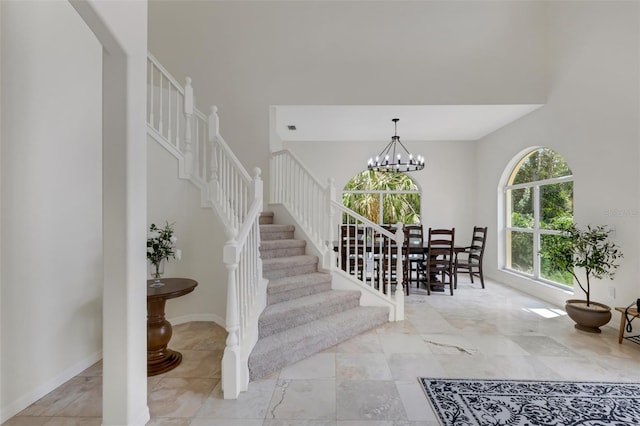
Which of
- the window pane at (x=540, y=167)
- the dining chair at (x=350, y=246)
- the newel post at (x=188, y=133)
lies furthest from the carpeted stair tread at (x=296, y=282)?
the window pane at (x=540, y=167)

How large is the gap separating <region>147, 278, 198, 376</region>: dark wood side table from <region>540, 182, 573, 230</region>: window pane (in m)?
5.07

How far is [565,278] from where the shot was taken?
14.3ft

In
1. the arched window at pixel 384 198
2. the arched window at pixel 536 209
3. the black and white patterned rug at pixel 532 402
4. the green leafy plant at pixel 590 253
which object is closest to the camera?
the black and white patterned rug at pixel 532 402

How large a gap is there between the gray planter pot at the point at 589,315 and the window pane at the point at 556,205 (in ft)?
4.22

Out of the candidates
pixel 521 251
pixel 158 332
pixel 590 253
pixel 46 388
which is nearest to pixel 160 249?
pixel 158 332

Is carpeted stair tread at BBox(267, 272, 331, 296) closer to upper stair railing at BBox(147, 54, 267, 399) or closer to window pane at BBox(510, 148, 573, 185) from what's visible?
upper stair railing at BBox(147, 54, 267, 399)

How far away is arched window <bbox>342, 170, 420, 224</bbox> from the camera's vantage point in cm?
697

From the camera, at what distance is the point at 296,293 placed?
322 cm

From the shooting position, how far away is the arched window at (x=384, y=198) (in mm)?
6969

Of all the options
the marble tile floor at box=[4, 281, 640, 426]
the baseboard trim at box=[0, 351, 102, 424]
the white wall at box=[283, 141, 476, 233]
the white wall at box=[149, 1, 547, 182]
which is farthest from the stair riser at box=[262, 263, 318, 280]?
the white wall at box=[283, 141, 476, 233]

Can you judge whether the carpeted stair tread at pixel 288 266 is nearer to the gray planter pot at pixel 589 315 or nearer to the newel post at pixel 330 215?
the newel post at pixel 330 215

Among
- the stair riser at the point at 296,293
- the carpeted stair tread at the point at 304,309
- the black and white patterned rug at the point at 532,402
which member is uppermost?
the stair riser at the point at 296,293

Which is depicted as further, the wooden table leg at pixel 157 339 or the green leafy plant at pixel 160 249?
the green leafy plant at pixel 160 249

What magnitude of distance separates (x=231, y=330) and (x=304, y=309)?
0.98 meters
